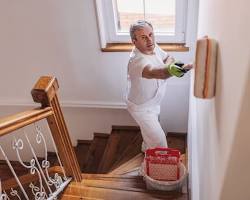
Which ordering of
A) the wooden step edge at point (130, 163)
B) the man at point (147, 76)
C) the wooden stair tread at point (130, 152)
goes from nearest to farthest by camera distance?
the man at point (147, 76), the wooden step edge at point (130, 163), the wooden stair tread at point (130, 152)

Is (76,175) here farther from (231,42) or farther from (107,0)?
(231,42)

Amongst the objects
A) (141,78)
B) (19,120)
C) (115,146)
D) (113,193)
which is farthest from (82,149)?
(19,120)

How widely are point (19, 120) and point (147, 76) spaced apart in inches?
37.2

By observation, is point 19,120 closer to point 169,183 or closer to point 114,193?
point 114,193

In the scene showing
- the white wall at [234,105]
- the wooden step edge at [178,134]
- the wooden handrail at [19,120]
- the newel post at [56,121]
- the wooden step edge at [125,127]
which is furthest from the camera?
the wooden step edge at [125,127]

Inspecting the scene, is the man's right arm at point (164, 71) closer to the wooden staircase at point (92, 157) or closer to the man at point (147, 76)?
the man at point (147, 76)

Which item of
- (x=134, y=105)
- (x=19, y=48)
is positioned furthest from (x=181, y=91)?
(x=19, y=48)

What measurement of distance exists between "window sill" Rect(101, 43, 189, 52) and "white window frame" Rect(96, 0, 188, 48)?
0.03m

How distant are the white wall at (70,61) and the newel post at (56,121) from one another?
1056 mm

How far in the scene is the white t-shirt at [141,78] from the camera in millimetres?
2066

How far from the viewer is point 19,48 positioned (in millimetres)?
2861

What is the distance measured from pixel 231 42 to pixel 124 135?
248 centimetres

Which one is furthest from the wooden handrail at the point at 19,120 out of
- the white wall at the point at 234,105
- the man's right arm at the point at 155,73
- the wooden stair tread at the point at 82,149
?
the wooden stair tread at the point at 82,149

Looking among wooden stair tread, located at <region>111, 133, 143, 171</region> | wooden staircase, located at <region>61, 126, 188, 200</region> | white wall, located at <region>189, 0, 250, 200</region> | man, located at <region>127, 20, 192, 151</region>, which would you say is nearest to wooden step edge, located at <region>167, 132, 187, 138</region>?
wooden staircase, located at <region>61, 126, 188, 200</region>
